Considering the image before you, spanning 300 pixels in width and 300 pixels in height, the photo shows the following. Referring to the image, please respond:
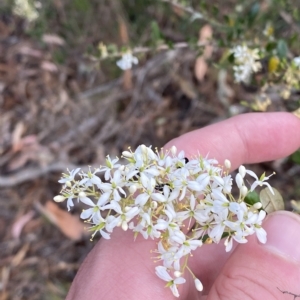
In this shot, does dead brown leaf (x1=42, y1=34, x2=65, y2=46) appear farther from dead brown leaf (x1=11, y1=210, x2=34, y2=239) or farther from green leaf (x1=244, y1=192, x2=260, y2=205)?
green leaf (x1=244, y1=192, x2=260, y2=205)

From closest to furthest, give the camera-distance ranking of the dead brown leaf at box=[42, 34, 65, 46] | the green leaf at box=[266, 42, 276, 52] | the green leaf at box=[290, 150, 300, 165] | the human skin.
→ the human skin < the green leaf at box=[290, 150, 300, 165] < the green leaf at box=[266, 42, 276, 52] < the dead brown leaf at box=[42, 34, 65, 46]

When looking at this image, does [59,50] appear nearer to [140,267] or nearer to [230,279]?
[140,267]

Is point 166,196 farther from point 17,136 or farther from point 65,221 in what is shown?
point 17,136

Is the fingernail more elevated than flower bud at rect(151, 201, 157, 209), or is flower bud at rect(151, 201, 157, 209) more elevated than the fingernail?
flower bud at rect(151, 201, 157, 209)

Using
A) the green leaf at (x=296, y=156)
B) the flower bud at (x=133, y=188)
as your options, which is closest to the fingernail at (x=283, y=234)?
the flower bud at (x=133, y=188)

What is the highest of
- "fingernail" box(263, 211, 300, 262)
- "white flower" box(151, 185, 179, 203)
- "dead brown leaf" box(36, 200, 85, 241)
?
"white flower" box(151, 185, 179, 203)

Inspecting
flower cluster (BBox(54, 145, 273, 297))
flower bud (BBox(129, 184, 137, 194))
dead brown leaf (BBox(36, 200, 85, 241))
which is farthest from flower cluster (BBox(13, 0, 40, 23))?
flower bud (BBox(129, 184, 137, 194))

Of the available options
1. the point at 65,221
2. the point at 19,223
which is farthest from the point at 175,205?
the point at 19,223
